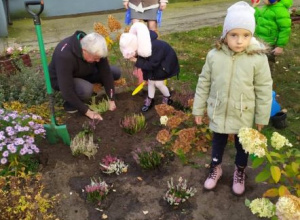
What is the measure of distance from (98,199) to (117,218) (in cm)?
26

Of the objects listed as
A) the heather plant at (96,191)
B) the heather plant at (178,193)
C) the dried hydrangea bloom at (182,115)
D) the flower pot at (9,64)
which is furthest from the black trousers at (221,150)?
the flower pot at (9,64)

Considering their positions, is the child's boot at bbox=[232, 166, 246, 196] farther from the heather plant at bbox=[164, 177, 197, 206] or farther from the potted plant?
the potted plant

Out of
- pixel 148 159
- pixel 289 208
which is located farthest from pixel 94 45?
pixel 289 208


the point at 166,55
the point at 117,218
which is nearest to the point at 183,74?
the point at 166,55

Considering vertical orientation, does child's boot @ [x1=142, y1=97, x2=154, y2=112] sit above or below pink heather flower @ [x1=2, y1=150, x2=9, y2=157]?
below

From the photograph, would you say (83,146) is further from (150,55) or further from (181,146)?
(150,55)

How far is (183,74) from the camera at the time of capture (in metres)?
5.45

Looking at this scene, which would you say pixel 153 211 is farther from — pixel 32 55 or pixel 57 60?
pixel 32 55

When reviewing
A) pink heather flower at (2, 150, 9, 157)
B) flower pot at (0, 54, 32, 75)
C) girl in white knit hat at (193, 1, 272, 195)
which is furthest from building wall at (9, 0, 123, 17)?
girl in white knit hat at (193, 1, 272, 195)

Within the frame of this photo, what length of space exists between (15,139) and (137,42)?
160cm

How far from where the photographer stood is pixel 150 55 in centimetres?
404

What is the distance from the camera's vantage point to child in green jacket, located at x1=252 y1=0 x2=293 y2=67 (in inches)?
185

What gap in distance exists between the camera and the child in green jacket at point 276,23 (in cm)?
471

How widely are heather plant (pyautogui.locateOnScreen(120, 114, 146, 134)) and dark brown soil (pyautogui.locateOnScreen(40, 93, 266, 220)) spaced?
2.2 inches
